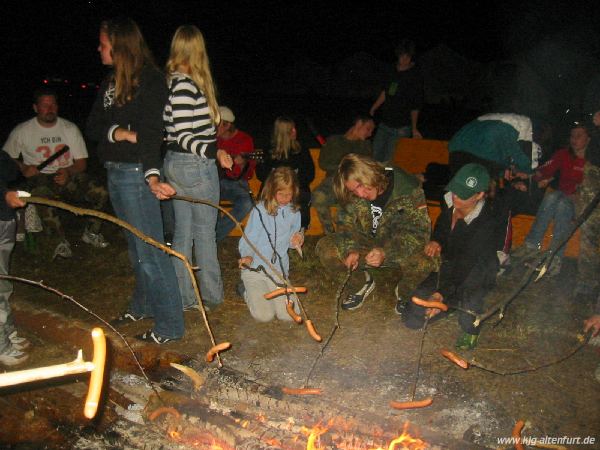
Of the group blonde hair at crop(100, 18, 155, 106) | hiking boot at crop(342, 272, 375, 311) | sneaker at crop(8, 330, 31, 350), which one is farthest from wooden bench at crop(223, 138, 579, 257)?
blonde hair at crop(100, 18, 155, 106)

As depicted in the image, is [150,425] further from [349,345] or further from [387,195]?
[387,195]

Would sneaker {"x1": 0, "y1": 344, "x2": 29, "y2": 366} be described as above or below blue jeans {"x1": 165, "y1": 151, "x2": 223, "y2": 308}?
below

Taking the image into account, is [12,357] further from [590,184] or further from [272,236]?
[590,184]

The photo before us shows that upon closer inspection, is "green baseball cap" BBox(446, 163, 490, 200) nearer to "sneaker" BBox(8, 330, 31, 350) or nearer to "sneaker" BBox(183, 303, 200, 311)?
"sneaker" BBox(183, 303, 200, 311)

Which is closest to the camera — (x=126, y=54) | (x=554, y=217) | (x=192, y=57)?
(x=126, y=54)

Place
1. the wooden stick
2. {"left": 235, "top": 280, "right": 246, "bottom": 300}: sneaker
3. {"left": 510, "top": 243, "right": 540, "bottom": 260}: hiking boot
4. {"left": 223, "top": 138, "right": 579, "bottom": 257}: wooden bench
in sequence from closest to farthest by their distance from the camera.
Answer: the wooden stick
{"left": 235, "top": 280, "right": 246, "bottom": 300}: sneaker
{"left": 510, "top": 243, "right": 540, "bottom": 260}: hiking boot
{"left": 223, "top": 138, "right": 579, "bottom": 257}: wooden bench

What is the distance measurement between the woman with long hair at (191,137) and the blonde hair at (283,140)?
6.63 feet

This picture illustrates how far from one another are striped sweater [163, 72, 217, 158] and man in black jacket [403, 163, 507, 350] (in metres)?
2.11

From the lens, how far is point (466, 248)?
4.34m

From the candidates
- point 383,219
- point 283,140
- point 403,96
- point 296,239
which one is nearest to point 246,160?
point 283,140

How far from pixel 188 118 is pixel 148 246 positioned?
1.06 meters

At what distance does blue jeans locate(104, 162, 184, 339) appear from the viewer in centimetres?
371

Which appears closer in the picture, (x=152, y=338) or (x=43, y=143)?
(x=152, y=338)

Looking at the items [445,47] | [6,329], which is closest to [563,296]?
[6,329]
